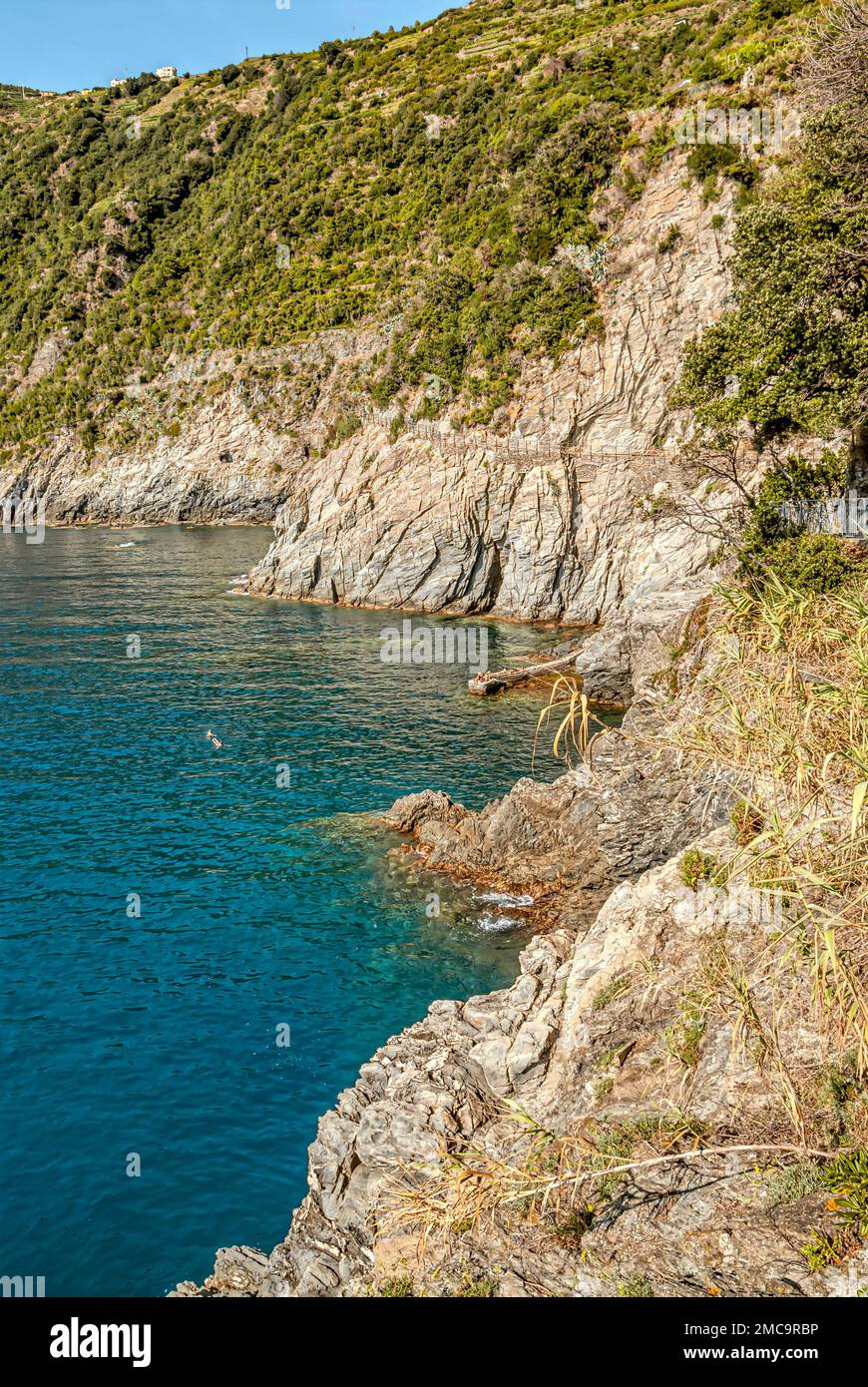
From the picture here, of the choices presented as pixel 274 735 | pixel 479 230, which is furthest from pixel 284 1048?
pixel 479 230

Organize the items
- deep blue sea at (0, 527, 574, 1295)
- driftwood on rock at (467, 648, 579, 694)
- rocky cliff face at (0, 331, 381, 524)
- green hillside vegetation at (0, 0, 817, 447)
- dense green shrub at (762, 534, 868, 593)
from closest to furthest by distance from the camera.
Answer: deep blue sea at (0, 527, 574, 1295) < dense green shrub at (762, 534, 868, 593) < driftwood on rock at (467, 648, 579, 694) < green hillside vegetation at (0, 0, 817, 447) < rocky cliff face at (0, 331, 381, 524)

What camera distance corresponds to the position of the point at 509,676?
47.2m

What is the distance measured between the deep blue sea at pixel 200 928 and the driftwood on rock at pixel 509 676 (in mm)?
1187

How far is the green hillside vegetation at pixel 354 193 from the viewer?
68.4 m

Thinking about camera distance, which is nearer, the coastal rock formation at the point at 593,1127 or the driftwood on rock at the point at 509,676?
the coastal rock formation at the point at 593,1127

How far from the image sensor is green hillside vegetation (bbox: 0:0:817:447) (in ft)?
224

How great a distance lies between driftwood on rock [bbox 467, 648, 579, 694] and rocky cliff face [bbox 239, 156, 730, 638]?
9592 millimetres

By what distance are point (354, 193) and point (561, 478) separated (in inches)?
2920

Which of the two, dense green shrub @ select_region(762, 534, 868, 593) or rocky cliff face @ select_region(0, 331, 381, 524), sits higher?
rocky cliff face @ select_region(0, 331, 381, 524)

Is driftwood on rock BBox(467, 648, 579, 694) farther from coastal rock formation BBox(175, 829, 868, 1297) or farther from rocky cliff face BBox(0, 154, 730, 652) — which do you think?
coastal rock formation BBox(175, 829, 868, 1297)

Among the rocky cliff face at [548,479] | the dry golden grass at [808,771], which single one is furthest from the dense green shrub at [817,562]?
the rocky cliff face at [548,479]
